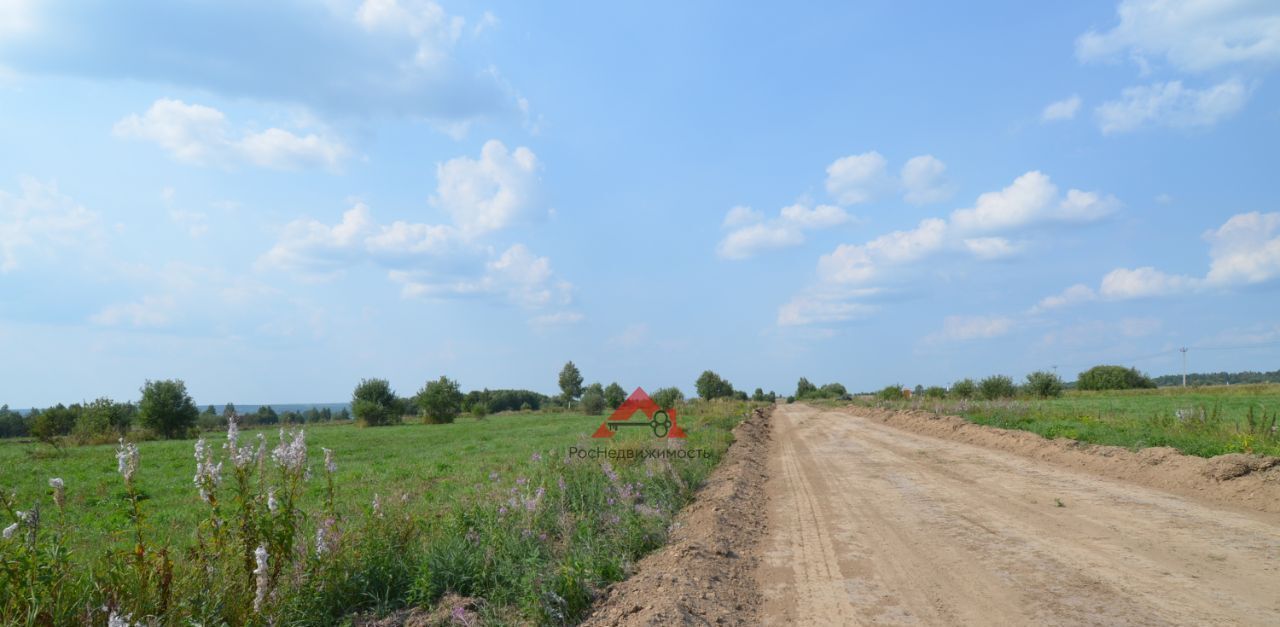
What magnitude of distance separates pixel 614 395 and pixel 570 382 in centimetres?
1934

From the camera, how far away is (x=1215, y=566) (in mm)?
5625

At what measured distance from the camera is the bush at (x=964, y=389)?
44.6 metres

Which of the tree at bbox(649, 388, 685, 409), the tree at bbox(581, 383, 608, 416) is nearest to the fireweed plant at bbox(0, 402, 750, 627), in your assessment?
the tree at bbox(649, 388, 685, 409)

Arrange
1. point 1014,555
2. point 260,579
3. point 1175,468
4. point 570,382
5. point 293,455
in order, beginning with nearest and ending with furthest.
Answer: point 260,579
point 293,455
point 1014,555
point 1175,468
point 570,382

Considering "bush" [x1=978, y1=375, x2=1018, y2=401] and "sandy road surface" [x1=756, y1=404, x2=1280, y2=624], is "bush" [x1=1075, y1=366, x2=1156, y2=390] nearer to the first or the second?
"bush" [x1=978, y1=375, x2=1018, y2=401]

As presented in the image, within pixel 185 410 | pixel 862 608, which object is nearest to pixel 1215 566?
pixel 862 608

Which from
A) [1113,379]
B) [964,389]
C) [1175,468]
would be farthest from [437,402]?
[1113,379]

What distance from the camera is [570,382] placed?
9488cm

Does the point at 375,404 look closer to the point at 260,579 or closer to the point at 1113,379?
the point at 260,579

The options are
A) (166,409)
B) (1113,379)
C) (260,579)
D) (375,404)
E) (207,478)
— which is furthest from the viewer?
(1113,379)

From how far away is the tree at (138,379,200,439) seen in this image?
134ft

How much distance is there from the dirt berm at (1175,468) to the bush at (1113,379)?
216ft

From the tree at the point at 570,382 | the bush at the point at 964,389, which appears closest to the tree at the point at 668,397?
the bush at the point at 964,389

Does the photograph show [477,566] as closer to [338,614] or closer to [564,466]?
[338,614]
